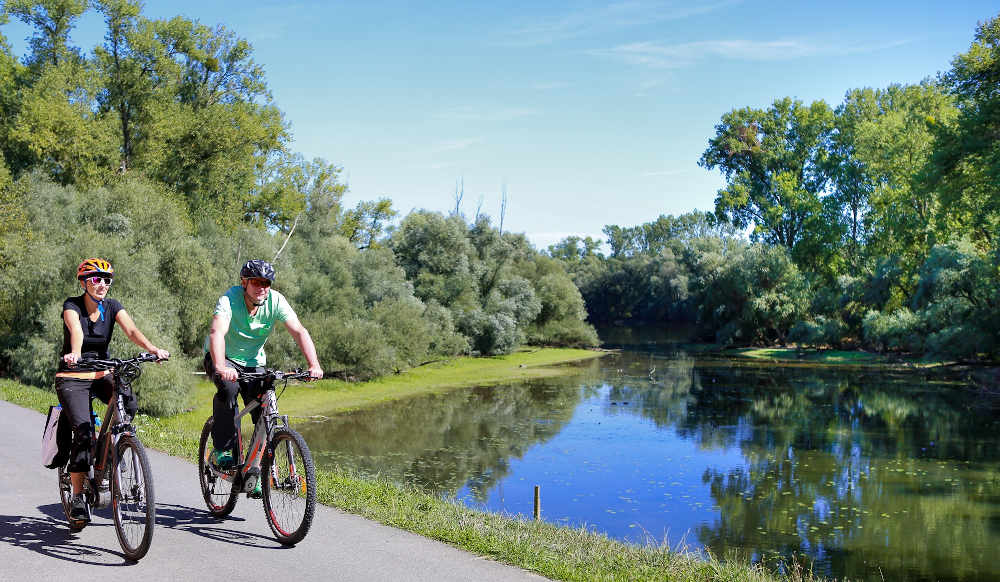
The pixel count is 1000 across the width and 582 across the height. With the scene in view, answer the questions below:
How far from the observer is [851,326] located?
172 feet

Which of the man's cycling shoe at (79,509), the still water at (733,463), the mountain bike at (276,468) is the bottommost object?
the still water at (733,463)

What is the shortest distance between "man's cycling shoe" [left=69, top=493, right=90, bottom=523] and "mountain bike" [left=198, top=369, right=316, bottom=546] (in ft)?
3.27

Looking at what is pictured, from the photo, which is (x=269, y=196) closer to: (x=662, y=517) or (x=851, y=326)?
(x=662, y=517)

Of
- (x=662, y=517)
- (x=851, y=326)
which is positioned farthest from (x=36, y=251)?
(x=851, y=326)

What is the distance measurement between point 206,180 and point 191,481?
29844mm

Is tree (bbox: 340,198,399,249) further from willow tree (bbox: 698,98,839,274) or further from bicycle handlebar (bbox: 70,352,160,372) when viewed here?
bicycle handlebar (bbox: 70,352,160,372)

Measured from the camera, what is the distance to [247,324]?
6406 millimetres

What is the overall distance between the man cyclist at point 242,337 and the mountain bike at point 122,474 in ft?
1.86

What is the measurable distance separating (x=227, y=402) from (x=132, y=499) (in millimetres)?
991

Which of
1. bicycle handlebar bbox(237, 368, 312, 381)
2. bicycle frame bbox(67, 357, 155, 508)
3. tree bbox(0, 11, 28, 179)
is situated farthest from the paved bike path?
tree bbox(0, 11, 28, 179)

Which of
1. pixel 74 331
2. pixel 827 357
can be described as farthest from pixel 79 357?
pixel 827 357

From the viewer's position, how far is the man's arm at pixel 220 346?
19.5ft

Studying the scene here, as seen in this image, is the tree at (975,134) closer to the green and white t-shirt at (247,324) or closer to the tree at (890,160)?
the tree at (890,160)

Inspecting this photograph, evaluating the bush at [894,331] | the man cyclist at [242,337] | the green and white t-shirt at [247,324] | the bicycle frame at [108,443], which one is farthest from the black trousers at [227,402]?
the bush at [894,331]
